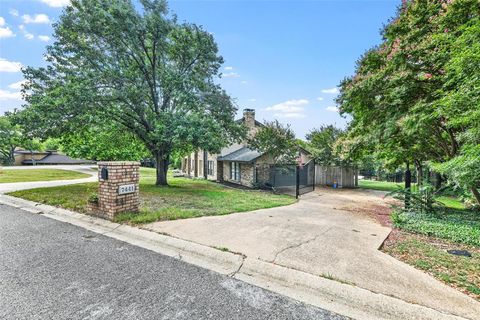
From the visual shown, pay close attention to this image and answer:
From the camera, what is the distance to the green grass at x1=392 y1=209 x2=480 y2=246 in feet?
16.1

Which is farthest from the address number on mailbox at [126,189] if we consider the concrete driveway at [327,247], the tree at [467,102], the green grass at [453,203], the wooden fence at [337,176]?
the wooden fence at [337,176]

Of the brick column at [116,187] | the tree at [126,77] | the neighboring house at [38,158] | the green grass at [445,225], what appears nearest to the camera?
the green grass at [445,225]

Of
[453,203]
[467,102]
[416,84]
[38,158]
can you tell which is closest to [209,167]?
[453,203]

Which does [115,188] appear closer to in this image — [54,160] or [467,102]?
[467,102]

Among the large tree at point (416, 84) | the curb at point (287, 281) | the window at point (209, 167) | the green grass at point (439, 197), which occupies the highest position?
the large tree at point (416, 84)

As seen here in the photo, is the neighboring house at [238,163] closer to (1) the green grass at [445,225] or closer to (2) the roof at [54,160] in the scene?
(1) the green grass at [445,225]

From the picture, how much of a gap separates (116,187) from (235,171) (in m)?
12.7

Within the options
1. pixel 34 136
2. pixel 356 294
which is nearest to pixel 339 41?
pixel 356 294

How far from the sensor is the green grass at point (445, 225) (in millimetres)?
4894

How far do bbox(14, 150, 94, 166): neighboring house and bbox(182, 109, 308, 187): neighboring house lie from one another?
38.8m

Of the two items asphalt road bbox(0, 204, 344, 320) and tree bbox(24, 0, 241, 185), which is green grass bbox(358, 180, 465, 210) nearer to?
asphalt road bbox(0, 204, 344, 320)

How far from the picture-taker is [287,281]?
2.98m

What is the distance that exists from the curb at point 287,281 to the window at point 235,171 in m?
12.7

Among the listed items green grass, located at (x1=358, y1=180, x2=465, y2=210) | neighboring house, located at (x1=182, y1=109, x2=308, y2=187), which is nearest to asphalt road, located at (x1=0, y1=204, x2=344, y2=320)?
green grass, located at (x1=358, y1=180, x2=465, y2=210)
